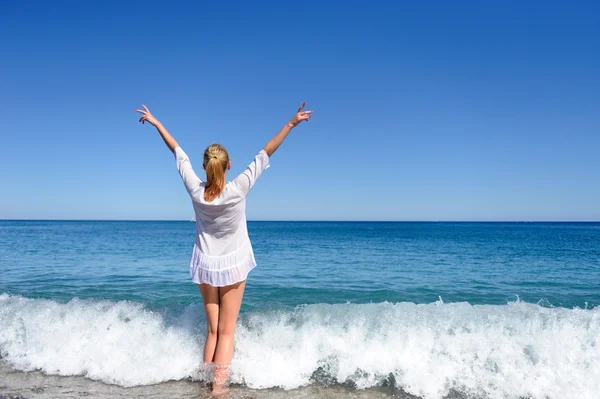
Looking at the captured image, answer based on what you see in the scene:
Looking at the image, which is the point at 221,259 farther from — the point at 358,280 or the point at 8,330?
the point at 358,280

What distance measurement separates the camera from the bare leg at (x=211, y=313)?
4.36m

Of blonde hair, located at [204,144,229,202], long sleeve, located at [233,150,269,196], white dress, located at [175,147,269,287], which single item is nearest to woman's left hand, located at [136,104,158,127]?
white dress, located at [175,147,269,287]

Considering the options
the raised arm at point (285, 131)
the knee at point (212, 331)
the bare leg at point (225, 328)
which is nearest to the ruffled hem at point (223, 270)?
the bare leg at point (225, 328)

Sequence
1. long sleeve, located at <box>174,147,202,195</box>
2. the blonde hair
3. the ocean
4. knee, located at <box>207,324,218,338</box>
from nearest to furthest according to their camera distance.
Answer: the blonde hair, long sleeve, located at <box>174,147,202,195</box>, knee, located at <box>207,324,218,338</box>, the ocean

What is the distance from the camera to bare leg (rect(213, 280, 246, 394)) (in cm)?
436

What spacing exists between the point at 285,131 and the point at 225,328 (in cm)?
216

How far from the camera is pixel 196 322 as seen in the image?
580cm

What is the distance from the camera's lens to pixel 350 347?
16.9 ft

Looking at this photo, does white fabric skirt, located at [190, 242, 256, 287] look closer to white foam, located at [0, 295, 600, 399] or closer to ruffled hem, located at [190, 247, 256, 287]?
ruffled hem, located at [190, 247, 256, 287]

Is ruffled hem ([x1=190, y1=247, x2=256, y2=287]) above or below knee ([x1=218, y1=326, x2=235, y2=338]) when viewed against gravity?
above

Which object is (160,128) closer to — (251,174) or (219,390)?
(251,174)

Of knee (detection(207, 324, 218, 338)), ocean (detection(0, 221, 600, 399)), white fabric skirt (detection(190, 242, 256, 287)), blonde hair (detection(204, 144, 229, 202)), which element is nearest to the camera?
blonde hair (detection(204, 144, 229, 202))

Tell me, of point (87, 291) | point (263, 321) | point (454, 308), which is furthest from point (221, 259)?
point (87, 291)

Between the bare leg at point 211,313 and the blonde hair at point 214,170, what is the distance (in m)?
1.02
